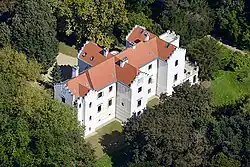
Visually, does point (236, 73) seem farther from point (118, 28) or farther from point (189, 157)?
point (189, 157)

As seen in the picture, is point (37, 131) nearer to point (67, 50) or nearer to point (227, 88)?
point (67, 50)

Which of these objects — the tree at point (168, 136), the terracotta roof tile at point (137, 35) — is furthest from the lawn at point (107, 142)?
the terracotta roof tile at point (137, 35)

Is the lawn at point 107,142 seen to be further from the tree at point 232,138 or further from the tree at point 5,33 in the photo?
the tree at point 5,33

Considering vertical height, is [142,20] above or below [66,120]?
above

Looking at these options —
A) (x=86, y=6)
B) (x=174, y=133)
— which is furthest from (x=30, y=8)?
(x=174, y=133)

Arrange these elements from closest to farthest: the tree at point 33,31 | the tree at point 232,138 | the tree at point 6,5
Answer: the tree at point 232,138 < the tree at point 33,31 < the tree at point 6,5

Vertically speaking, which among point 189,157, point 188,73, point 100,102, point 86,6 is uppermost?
point 86,6
